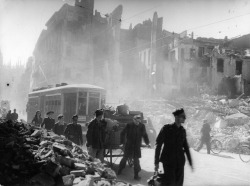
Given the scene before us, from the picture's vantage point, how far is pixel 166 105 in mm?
39750

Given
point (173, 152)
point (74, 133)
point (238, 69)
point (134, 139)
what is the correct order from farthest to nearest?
point (238, 69)
point (74, 133)
point (134, 139)
point (173, 152)

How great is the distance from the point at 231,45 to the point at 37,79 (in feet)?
161

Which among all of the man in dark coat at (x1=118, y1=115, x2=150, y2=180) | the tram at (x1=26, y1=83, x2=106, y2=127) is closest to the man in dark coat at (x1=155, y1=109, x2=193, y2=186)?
the man in dark coat at (x1=118, y1=115, x2=150, y2=180)

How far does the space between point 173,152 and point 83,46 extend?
2044 inches

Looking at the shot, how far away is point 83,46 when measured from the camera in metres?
54.8

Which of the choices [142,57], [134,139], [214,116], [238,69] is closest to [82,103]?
[134,139]

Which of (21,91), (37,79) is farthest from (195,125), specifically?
(21,91)

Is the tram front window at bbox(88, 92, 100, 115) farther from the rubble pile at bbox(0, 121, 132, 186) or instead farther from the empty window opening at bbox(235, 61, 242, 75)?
the empty window opening at bbox(235, 61, 242, 75)

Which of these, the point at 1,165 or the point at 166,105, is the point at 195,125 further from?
the point at 1,165

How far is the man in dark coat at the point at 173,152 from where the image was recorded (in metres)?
4.66

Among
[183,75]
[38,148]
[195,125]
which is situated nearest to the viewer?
[38,148]

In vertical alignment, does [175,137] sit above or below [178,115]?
below

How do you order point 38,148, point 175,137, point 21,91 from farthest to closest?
point 21,91
point 38,148
point 175,137

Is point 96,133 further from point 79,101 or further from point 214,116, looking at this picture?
point 214,116
